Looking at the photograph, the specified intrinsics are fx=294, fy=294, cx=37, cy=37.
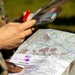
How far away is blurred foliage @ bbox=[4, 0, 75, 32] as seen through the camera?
3264 mm

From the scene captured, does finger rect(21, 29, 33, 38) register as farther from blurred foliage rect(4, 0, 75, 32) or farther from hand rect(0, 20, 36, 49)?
blurred foliage rect(4, 0, 75, 32)

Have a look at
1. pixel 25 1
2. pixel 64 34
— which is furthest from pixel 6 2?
pixel 64 34

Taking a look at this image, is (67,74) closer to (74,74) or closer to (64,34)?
(74,74)

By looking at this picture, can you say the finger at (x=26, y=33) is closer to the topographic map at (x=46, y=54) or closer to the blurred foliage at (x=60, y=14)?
the topographic map at (x=46, y=54)

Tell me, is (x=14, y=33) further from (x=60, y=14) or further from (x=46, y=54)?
(x=60, y=14)

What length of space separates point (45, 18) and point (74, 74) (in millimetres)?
261

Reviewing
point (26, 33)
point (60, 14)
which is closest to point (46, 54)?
point (26, 33)

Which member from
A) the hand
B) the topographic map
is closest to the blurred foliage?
the topographic map

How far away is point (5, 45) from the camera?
3.69 feet

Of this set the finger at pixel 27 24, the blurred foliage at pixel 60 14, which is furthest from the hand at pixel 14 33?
the blurred foliage at pixel 60 14

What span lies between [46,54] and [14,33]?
0.15 m

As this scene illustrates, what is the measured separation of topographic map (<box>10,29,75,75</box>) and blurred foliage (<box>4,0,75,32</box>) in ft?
6.12

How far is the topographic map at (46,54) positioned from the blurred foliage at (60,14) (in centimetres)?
187

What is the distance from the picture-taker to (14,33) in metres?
1.15
